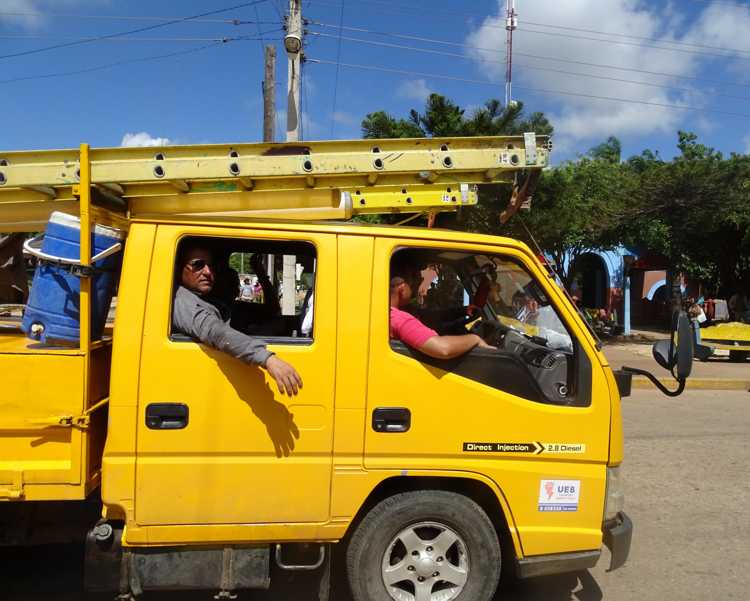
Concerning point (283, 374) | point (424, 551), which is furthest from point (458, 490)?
point (283, 374)

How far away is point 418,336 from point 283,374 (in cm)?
67

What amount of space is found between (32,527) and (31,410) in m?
0.75

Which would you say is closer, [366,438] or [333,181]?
[366,438]

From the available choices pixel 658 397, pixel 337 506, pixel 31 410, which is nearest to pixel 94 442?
pixel 31 410

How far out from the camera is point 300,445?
266 cm

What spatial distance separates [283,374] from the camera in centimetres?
251

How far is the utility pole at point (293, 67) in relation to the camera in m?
10.7

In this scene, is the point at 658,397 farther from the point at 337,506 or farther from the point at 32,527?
the point at 32,527

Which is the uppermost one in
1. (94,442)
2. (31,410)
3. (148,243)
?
(148,243)

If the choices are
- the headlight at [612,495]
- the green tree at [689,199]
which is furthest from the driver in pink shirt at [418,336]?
the green tree at [689,199]

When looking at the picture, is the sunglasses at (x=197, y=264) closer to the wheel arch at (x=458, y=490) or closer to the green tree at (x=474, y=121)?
the wheel arch at (x=458, y=490)

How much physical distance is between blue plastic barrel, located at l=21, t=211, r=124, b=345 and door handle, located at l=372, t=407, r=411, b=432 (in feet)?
4.58

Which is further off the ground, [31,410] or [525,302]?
[525,302]

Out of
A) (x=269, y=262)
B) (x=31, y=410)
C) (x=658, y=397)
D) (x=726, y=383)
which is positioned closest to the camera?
(x=31, y=410)
